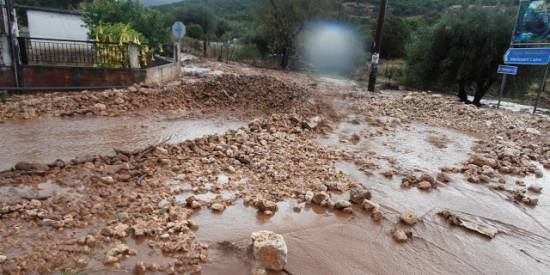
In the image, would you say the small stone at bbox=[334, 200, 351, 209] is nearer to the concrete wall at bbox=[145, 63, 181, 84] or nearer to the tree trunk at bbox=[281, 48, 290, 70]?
the concrete wall at bbox=[145, 63, 181, 84]

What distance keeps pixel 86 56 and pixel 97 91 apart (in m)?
3.14

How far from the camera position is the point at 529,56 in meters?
11.9

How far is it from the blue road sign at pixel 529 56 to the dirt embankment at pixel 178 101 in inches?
292

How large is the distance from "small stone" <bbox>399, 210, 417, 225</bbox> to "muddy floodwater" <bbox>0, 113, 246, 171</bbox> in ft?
13.5

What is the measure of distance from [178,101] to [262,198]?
5.92 metres

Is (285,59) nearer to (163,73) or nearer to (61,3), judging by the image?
(163,73)

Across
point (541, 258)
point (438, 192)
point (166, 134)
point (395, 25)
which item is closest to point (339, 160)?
point (438, 192)

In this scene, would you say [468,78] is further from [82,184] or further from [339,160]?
[82,184]

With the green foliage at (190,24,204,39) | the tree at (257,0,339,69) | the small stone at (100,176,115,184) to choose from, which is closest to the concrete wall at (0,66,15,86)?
the small stone at (100,176,115,184)

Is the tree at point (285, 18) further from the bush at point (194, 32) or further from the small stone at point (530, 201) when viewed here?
the small stone at point (530, 201)

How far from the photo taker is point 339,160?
231 inches

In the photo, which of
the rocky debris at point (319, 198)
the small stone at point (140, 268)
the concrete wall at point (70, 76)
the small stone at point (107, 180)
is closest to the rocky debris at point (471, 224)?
the rocky debris at point (319, 198)

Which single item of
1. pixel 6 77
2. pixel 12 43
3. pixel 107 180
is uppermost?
pixel 12 43

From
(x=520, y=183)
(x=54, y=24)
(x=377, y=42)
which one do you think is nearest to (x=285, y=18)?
(x=377, y=42)
